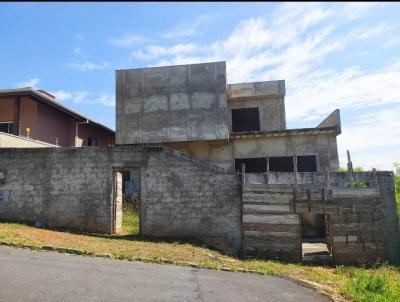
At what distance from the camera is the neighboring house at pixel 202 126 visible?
19609 millimetres

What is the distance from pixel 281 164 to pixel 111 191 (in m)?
10.1

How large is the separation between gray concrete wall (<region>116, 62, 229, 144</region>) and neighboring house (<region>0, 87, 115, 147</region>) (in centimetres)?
333

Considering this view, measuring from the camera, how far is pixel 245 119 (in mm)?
23109

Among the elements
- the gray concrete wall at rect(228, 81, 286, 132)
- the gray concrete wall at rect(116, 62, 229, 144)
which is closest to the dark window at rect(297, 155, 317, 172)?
the gray concrete wall at rect(228, 81, 286, 132)

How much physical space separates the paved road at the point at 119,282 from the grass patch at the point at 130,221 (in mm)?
5527

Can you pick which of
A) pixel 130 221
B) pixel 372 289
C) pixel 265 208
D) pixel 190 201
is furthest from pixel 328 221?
pixel 130 221

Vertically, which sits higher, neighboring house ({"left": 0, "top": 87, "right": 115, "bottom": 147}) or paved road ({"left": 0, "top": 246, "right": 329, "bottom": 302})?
neighboring house ({"left": 0, "top": 87, "right": 115, "bottom": 147})

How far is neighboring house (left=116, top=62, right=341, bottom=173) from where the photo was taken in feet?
64.3

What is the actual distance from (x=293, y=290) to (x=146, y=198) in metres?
6.93

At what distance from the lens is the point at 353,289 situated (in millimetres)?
8906

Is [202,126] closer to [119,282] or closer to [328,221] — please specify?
[328,221]

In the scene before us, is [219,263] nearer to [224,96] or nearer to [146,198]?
[146,198]

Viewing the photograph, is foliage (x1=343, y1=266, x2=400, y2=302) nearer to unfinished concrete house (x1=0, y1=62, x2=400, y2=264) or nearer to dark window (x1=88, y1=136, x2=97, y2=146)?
unfinished concrete house (x1=0, y1=62, x2=400, y2=264)

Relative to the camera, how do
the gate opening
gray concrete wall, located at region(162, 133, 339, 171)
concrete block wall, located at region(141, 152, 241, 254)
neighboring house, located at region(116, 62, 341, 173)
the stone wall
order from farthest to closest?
1. neighboring house, located at region(116, 62, 341, 173)
2. gray concrete wall, located at region(162, 133, 339, 171)
3. the gate opening
4. concrete block wall, located at region(141, 152, 241, 254)
5. the stone wall
